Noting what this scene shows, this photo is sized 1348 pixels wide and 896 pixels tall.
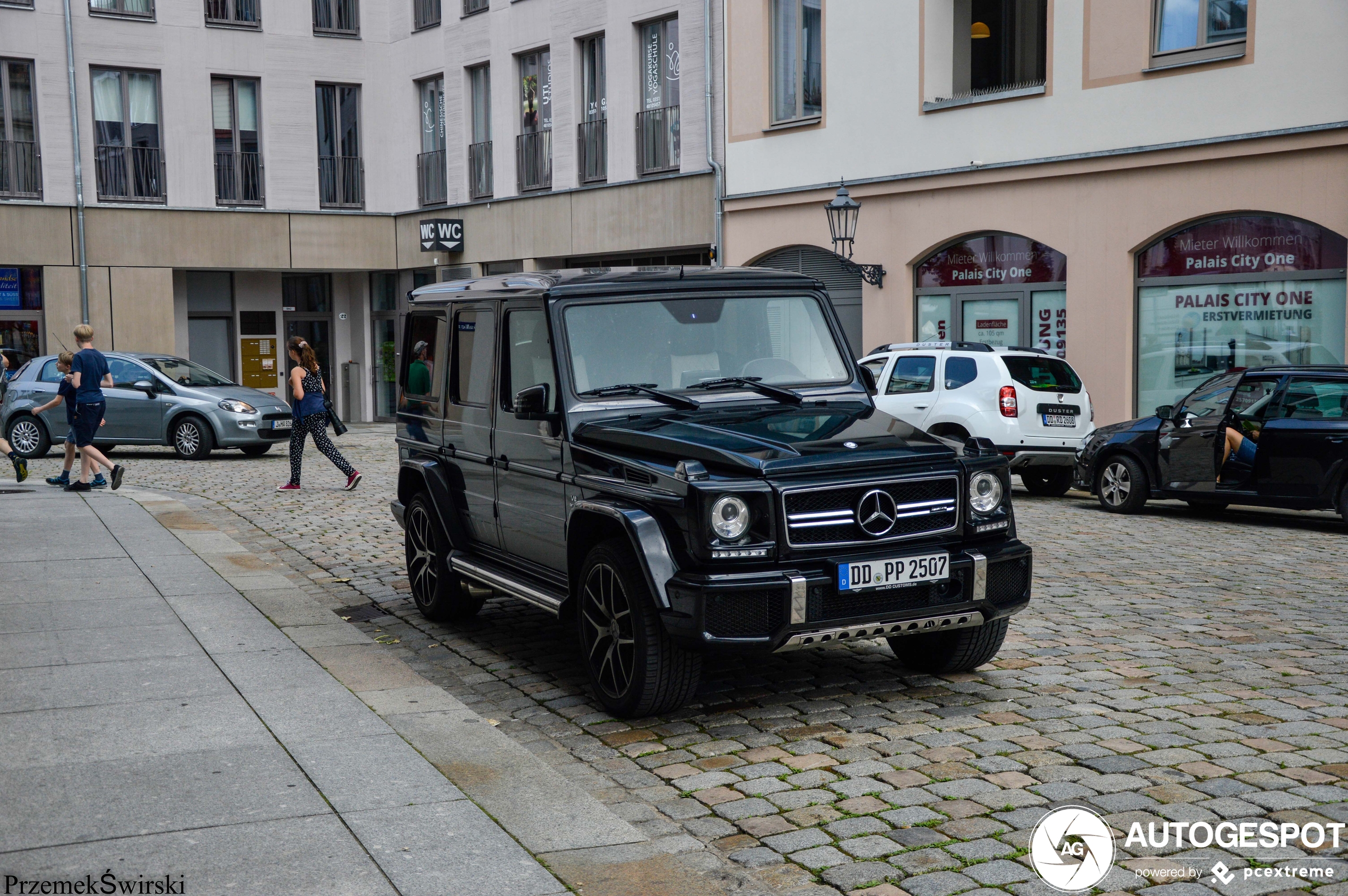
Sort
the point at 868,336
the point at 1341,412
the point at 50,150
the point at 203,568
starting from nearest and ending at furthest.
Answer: the point at 203,568, the point at 1341,412, the point at 868,336, the point at 50,150

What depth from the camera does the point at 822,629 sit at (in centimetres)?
557

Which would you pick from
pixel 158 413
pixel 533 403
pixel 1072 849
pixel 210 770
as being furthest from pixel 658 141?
pixel 1072 849

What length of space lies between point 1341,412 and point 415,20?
2469cm

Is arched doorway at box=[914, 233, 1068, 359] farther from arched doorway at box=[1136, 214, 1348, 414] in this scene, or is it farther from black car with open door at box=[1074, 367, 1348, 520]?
black car with open door at box=[1074, 367, 1348, 520]

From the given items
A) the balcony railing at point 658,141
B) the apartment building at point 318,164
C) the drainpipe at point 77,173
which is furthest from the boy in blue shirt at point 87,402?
the drainpipe at point 77,173

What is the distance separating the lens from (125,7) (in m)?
29.7

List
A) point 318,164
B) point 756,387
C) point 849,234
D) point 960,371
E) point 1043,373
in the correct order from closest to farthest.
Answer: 1. point 756,387
2. point 1043,373
3. point 960,371
4. point 849,234
5. point 318,164

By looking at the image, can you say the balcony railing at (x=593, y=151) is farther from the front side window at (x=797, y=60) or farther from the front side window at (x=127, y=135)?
the front side window at (x=127, y=135)

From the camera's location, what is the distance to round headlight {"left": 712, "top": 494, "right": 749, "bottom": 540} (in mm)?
5512

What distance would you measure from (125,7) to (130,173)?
3.53 m

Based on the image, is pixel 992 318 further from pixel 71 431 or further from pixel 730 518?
pixel 730 518

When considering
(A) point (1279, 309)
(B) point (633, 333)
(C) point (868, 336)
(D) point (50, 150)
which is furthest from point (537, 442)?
(D) point (50, 150)

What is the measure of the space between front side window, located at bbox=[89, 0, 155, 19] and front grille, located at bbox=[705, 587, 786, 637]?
94.0 ft

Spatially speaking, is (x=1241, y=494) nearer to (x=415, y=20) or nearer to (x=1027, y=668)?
(x=1027, y=668)
